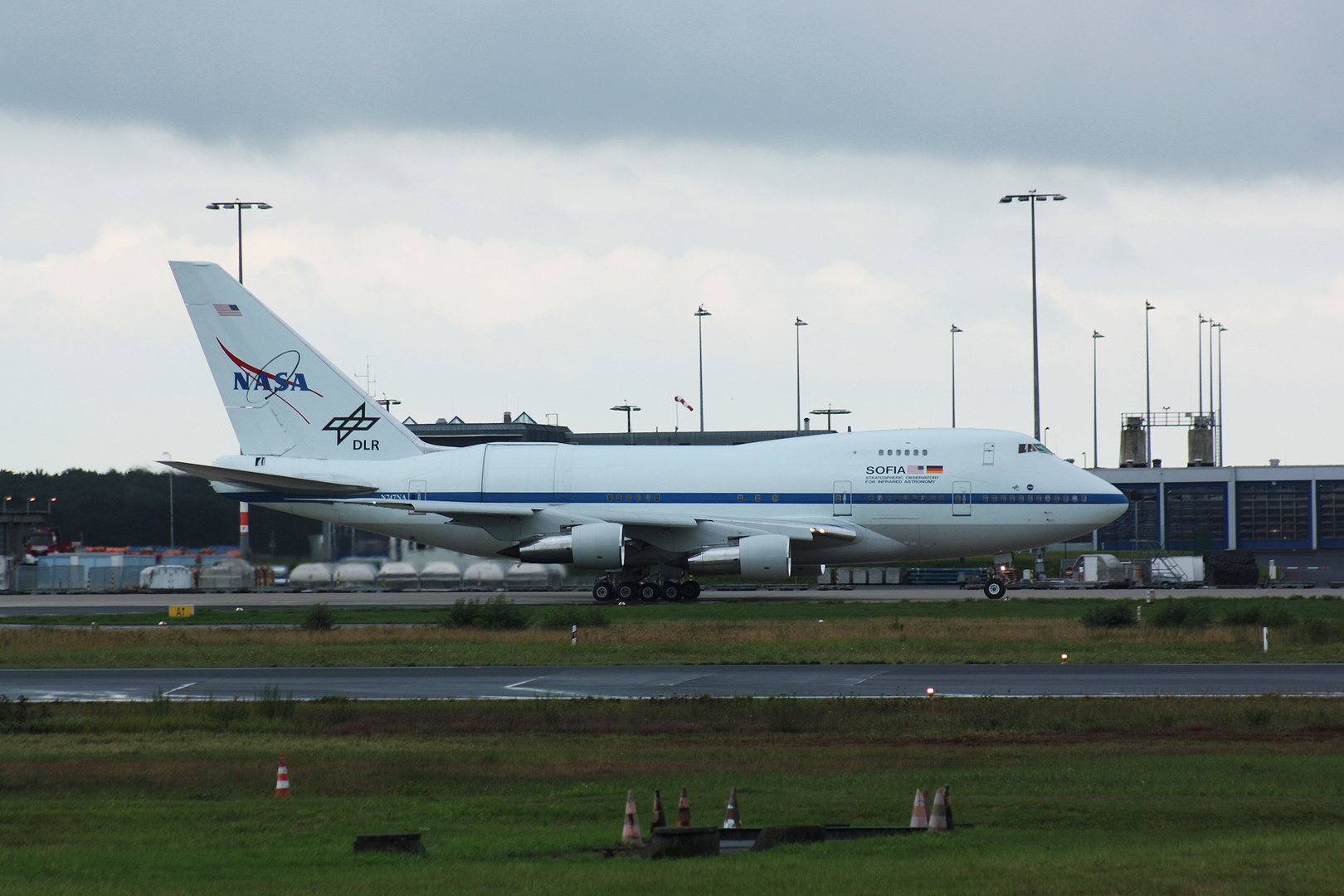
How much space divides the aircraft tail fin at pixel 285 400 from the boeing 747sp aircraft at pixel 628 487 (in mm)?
65

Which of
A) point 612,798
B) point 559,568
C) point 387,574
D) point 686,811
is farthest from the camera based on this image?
point 387,574

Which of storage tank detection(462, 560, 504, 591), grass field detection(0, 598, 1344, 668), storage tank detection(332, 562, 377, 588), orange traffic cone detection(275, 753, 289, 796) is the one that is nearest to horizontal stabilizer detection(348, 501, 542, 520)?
grass field detection(0, 598, 1344, 668)

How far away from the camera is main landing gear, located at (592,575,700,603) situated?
1928 inches

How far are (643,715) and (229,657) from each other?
1449cm

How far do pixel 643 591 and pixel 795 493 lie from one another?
692 centimetres

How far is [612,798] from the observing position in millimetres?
14719

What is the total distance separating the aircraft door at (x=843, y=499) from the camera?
47.9 metres

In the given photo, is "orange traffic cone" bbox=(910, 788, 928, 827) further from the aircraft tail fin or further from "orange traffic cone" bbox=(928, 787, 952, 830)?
the aircraft tail fin

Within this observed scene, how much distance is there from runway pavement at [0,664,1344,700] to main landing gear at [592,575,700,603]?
19.9m

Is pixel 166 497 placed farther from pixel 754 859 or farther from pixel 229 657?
pixel 754 859

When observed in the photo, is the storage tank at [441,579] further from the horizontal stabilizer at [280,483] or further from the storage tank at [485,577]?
the horizontal stabilizer at [280,483]

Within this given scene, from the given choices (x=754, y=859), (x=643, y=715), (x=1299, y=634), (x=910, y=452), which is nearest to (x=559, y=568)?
(x=910, y=452)

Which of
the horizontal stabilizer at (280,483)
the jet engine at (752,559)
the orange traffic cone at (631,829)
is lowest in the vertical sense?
the orange traffic cone at (631,829)

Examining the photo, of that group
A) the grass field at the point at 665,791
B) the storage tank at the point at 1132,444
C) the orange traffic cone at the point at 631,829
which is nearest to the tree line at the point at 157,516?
the grass field at the point at 665,791
